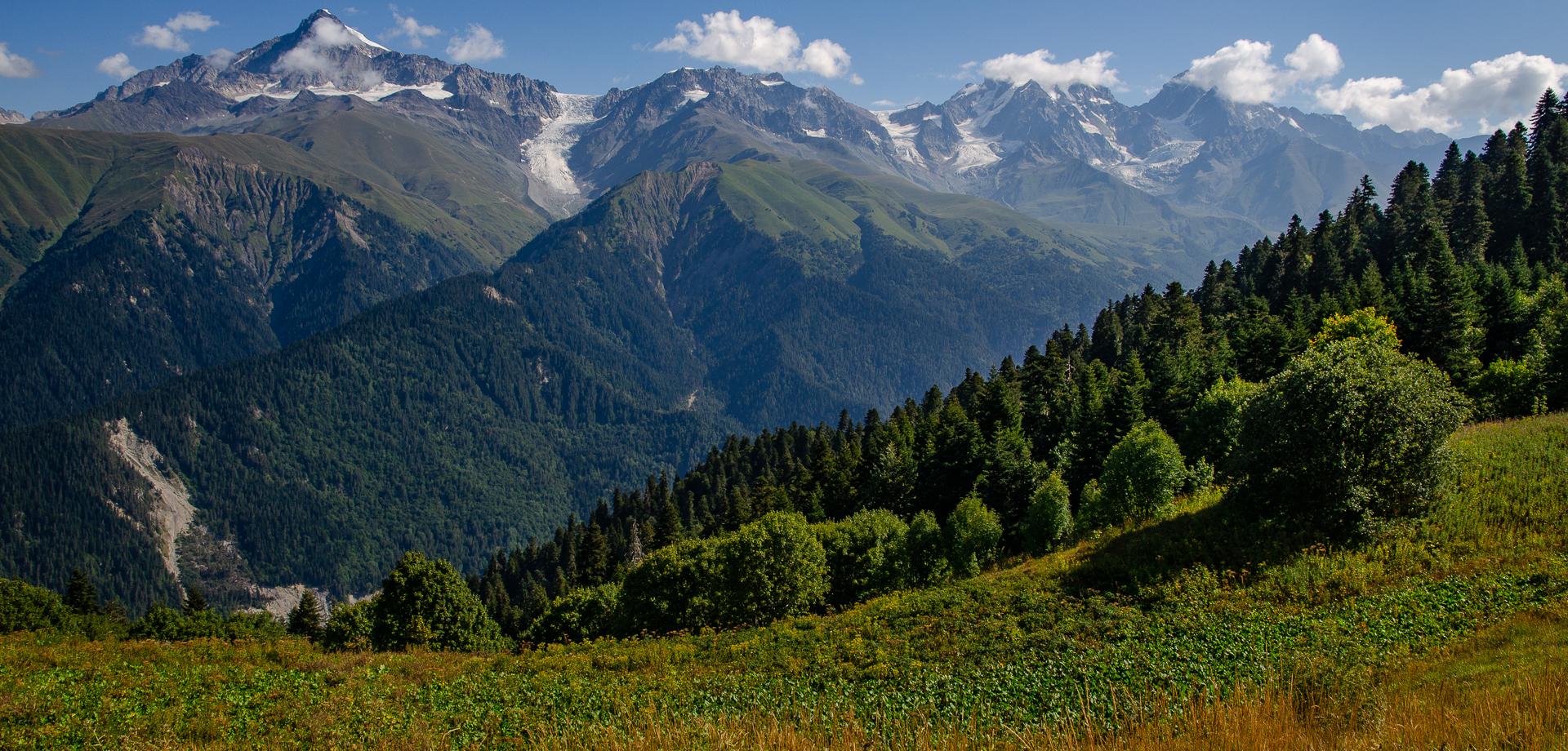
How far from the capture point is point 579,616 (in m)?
67.1

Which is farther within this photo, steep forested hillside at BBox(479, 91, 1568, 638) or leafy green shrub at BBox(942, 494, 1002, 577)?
steep forested hillside at BBox(479, 91, 1568, 638)

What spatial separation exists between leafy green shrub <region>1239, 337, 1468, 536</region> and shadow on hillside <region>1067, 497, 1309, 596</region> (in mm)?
1713

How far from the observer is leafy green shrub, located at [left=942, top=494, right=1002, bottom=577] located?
173ft

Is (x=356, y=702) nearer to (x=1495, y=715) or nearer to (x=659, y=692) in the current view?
(x=659, y=692)

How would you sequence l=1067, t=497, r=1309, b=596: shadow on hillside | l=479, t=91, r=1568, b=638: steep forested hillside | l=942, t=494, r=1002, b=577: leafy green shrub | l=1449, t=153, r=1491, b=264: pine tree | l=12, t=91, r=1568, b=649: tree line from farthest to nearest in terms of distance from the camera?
1. l=1449, t=153, r=1491, b=264: pine tree
2. l=479, t=91, r=1568, b=638: steep forested hillside
3. l=942, t=494, r=1002, b=577: leafy green shrub
4. l=12, t=91, r=1568, b=649: tree line
5. l=1067, t=497, r=1309, b=596: shadow on hillside

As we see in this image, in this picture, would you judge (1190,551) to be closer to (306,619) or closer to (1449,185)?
(306,619)

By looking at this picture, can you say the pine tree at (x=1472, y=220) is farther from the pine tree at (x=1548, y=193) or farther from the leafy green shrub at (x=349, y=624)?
the leafy green shrub at (x=349, y=624)

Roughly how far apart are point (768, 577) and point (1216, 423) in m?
33.2

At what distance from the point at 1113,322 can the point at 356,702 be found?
112 meters

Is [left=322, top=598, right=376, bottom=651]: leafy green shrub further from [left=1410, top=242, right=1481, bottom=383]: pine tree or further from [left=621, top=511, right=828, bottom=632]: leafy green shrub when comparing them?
[left=1410, top=242, right=1481, bottom=383]: pine tree

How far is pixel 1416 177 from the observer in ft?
343

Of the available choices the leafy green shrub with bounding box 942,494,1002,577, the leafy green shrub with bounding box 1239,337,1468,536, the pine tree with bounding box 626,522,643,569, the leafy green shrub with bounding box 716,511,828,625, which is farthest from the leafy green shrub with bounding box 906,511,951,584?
the pine tree with bounding box 626,522,643,569

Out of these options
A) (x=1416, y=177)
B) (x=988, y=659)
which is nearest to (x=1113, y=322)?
(x=1416, y=177)

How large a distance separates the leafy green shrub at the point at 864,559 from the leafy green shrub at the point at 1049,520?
882 centimetres
